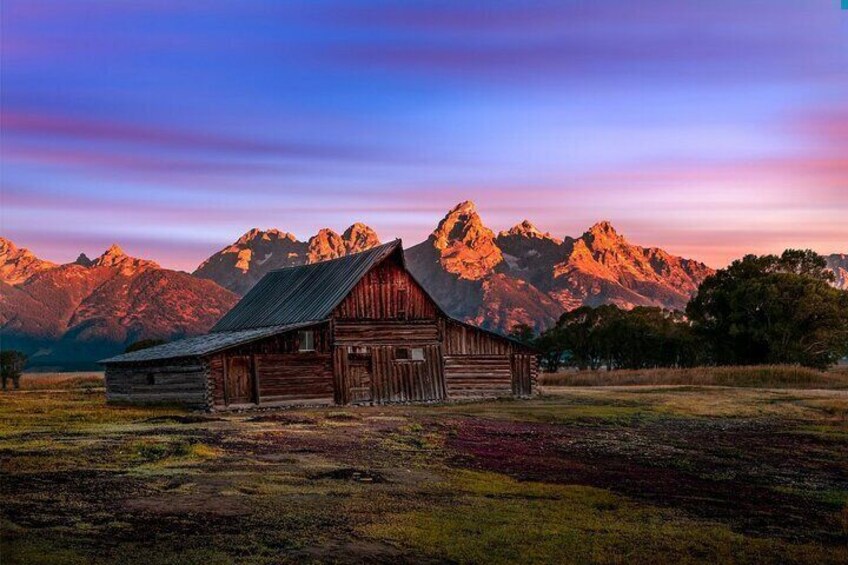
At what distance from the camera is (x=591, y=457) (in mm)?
26516

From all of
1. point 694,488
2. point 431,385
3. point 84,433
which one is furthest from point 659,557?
point 431,385

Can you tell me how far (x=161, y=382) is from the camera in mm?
48750

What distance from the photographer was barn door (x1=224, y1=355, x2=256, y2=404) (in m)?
44.5

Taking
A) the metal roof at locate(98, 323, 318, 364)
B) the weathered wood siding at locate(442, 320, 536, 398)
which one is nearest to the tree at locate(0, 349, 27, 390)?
the metal roof at locate(98, 323, 318, 364)

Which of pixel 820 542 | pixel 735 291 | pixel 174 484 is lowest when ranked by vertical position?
pixel 820 542

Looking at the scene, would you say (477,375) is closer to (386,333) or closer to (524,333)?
(386,333)

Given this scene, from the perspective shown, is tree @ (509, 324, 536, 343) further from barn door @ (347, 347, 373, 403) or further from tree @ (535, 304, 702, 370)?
barn door @ (347, 347, 373, 403)

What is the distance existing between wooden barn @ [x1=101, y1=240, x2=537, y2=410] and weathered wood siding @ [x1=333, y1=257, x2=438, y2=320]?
60 millimetres

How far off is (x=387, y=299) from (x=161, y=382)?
13123 mm

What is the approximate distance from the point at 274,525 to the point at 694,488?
433 inches

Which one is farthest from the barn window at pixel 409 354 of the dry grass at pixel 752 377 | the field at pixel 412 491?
the dry grass at pixel 752 377

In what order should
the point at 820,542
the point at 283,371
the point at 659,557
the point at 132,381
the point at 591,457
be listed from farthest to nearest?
the point at 132,381, the point at 283,371, the point at 591,457, the point at 820,542, the point at 659,557

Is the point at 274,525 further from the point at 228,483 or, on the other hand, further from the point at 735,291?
the point at 735,291

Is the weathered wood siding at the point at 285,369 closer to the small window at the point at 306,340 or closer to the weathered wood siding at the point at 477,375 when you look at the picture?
the small window at the point at 306,340
